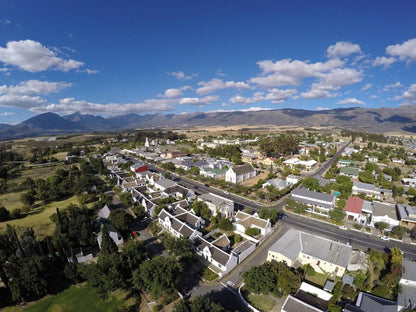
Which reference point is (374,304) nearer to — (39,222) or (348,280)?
(348,280)

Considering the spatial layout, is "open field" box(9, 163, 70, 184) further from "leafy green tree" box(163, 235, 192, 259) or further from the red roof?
the red roof

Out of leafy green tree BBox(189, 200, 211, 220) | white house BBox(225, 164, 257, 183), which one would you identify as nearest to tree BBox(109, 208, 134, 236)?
leafy green tree BBox(189, 200, 211, 220)

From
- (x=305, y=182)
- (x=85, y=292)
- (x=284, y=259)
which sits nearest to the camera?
(x=85, y=292)

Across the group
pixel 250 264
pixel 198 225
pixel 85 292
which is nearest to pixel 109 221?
pixel 85 292

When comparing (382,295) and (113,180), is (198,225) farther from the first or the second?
(113,180)

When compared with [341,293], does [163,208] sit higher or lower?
higher

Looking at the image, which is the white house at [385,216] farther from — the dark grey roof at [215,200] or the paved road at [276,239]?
the dark grey roof at [215,200]
